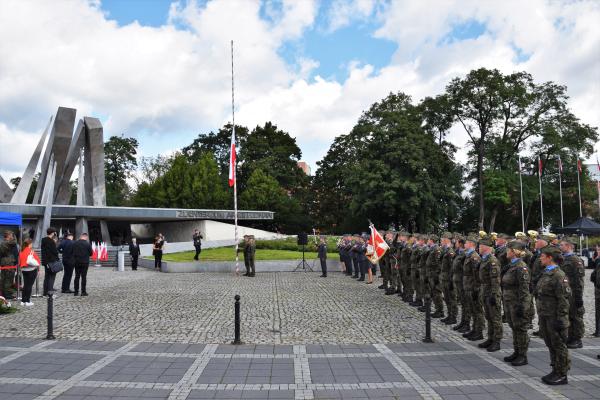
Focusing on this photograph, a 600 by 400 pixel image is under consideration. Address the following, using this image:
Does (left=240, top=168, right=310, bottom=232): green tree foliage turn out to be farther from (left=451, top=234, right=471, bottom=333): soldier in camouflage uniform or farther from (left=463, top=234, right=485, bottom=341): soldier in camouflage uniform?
(left=463, top=234, right=485, bottom=341): soldier in camouflage uniform

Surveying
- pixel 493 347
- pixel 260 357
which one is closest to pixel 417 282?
pixel 493 347

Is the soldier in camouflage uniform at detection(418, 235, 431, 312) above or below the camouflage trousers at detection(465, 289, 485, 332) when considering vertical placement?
above

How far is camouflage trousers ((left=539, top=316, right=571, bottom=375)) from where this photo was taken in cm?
647

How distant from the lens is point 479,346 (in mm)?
8609

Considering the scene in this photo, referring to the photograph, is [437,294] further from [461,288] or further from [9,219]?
[9,219]

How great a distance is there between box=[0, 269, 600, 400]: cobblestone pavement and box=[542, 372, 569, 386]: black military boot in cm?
10

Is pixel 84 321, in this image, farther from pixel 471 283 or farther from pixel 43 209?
pixel 43 209

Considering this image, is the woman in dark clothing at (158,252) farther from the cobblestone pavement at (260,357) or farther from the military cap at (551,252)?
the military cap at (551,252)

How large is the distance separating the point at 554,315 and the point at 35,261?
41.1ft

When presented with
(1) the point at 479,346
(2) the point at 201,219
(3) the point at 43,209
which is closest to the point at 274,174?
(2) the point at 201,219

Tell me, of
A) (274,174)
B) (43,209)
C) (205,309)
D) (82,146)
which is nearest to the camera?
(205,309)

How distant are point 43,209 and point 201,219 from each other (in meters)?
13.4

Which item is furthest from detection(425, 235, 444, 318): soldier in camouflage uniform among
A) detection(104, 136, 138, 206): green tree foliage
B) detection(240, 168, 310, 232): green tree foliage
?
detection(104, 136, 138, 206): green tree foliage

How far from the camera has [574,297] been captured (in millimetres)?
8734
